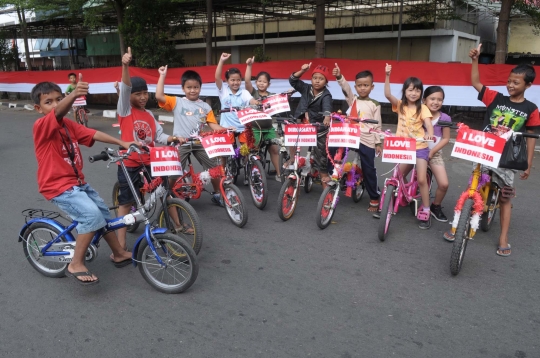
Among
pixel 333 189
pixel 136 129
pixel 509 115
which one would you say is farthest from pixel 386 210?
pixel 136 129

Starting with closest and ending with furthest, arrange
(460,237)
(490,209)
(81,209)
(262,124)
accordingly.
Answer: (81,209) < (460,237) < (490,209) < (262,124)

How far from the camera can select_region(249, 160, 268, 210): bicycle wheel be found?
539 cm

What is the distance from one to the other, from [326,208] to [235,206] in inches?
42.6

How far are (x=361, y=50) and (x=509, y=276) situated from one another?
15.1 meters

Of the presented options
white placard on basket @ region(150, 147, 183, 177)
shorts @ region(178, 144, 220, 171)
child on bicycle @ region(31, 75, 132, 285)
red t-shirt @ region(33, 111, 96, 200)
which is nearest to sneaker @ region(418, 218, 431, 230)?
shorts @ region(178, 144, 220, 171)

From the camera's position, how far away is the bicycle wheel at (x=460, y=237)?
3.66 metres

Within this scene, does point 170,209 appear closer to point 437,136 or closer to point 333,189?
point 333,189

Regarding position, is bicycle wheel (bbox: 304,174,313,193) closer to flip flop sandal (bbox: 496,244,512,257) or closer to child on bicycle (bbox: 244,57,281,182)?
child on bicycle (bbox: 244,57,281,182)

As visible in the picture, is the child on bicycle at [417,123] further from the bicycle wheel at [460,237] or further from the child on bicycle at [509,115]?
the bicycle wheel at [460,237]

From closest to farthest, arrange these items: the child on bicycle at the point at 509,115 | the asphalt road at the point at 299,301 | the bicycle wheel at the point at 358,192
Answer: the asphalt road at the point at 299,301, the child on bicycle at the point at 509,115, the bicycle wheel at the point at 358,192

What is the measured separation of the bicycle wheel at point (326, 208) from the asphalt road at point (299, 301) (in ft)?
0.39

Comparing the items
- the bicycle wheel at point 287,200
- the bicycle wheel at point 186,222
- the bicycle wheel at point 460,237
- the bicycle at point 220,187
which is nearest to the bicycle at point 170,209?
the bicycle wheel at point 186,222

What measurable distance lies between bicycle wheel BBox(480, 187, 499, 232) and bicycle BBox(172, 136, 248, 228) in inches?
106

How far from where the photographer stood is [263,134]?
6.26 m
